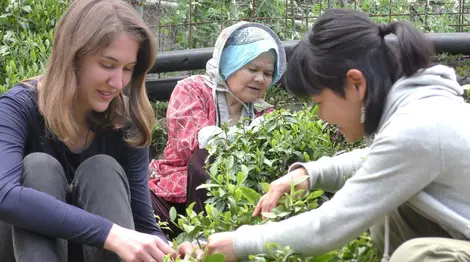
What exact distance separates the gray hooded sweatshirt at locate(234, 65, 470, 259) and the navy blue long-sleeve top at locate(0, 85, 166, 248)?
687 millimetres

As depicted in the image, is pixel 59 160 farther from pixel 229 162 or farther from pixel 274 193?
pixel 274 193

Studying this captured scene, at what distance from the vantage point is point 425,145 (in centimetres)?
224

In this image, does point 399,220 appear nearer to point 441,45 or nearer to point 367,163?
point 367,163

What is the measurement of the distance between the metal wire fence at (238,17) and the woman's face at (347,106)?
3.36 meters

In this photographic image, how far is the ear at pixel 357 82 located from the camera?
8.09ft

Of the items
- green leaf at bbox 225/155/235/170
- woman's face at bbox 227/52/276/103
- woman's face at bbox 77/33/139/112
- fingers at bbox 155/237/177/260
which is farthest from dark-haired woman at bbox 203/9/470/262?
woman's face at bbox 227/52/276/103

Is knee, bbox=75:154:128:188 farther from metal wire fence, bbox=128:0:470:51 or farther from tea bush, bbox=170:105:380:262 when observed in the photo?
metal wire fence, bbox=128:0:470:51

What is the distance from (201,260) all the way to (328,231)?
37 cm

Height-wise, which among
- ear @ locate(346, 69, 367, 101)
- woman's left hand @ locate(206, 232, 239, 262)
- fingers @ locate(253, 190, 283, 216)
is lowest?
woman's left hand @ locate(206, 232, 239, 262)

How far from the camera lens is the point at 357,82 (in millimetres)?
2490

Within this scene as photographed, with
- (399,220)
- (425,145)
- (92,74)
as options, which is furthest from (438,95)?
(92,74)

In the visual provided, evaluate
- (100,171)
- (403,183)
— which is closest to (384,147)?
(403,183)

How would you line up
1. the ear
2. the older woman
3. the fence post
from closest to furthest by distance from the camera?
1. the ear
2. the older woman
3. the fence post

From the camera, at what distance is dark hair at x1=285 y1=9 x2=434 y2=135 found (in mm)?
2473
